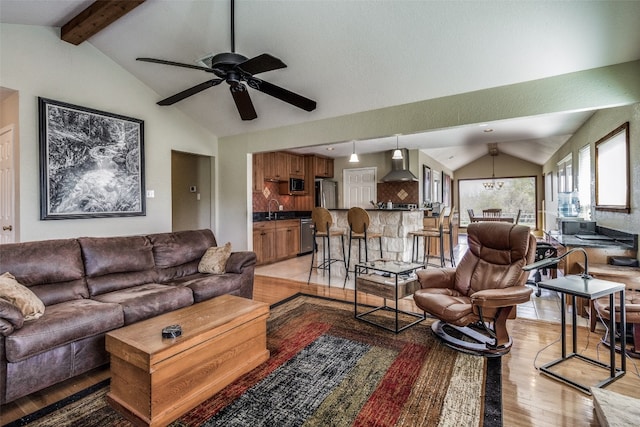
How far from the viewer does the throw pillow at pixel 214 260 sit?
3.58 meters

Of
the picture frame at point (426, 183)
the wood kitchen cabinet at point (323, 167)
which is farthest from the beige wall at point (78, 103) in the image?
the picture frame at point (426, 183)

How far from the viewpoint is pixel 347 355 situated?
8.26 ft

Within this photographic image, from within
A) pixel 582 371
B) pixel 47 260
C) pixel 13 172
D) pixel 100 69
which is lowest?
pixel 582 371

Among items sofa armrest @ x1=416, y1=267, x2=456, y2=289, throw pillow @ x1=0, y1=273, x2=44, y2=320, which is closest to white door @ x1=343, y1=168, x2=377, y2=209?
sofa armrest @ x1=416, y1=267, x2=456, y2=289

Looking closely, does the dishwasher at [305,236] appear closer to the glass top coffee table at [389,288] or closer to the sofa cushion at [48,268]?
the glass top coffee table at [389,288]

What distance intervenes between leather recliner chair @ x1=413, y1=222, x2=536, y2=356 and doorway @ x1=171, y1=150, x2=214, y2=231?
4601 millimetres

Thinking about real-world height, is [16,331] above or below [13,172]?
below

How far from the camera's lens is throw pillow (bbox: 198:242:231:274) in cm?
358

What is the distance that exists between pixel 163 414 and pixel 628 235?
14.2 ft

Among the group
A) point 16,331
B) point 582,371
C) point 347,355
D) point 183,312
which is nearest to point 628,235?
point 582,371

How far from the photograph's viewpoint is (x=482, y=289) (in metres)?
2.93

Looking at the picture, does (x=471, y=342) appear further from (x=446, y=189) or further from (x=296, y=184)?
(x=446, y=189)

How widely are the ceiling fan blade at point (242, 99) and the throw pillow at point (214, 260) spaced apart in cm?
153

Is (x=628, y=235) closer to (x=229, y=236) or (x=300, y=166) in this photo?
(x=229, y=236)
